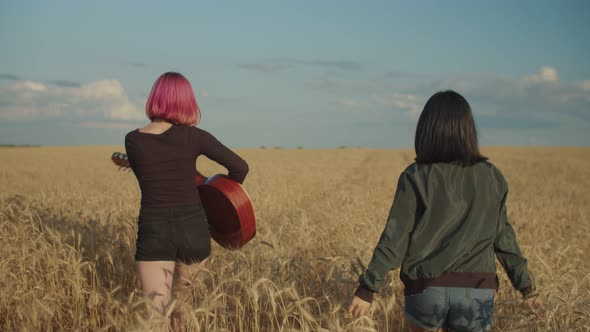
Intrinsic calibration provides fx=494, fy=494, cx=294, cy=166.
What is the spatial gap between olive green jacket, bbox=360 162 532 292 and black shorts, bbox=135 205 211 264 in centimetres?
121

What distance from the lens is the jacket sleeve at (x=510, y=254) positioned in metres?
2.47

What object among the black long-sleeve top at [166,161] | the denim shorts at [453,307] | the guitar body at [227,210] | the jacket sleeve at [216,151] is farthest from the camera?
the guitar body at [227,210]

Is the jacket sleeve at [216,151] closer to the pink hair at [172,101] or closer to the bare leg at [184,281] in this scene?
the pink hair at [172,101]

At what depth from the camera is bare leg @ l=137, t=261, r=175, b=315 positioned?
297cm

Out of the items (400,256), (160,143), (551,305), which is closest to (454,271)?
(400,256)

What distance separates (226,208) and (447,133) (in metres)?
1.99

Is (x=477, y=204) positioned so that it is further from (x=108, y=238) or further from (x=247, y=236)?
(x=108, y=238)

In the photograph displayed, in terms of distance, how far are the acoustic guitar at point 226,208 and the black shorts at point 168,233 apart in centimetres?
64

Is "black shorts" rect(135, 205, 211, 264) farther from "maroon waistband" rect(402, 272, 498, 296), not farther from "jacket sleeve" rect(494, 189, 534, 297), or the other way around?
"jacket sleeve" rect(494, 189, 534, 297)

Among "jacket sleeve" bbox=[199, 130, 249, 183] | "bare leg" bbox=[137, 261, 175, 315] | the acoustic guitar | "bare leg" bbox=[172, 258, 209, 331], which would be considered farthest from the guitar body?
"bare leg" bbox=[137, 261, 175, 315]

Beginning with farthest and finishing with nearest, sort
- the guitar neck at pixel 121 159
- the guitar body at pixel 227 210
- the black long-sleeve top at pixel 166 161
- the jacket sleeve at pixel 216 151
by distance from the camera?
the guitar neck at pixel 121 159, the guitar body at pixel 227 210, the jacket sleeve at pixel 216 151, the black long-sleeve top at pixel 166 161

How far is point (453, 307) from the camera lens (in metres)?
2.22

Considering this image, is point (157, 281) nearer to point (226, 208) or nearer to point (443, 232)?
point (226, 208)

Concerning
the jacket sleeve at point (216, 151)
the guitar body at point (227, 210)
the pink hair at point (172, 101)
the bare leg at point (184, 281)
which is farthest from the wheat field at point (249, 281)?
the pink hair at point (172, 101)
